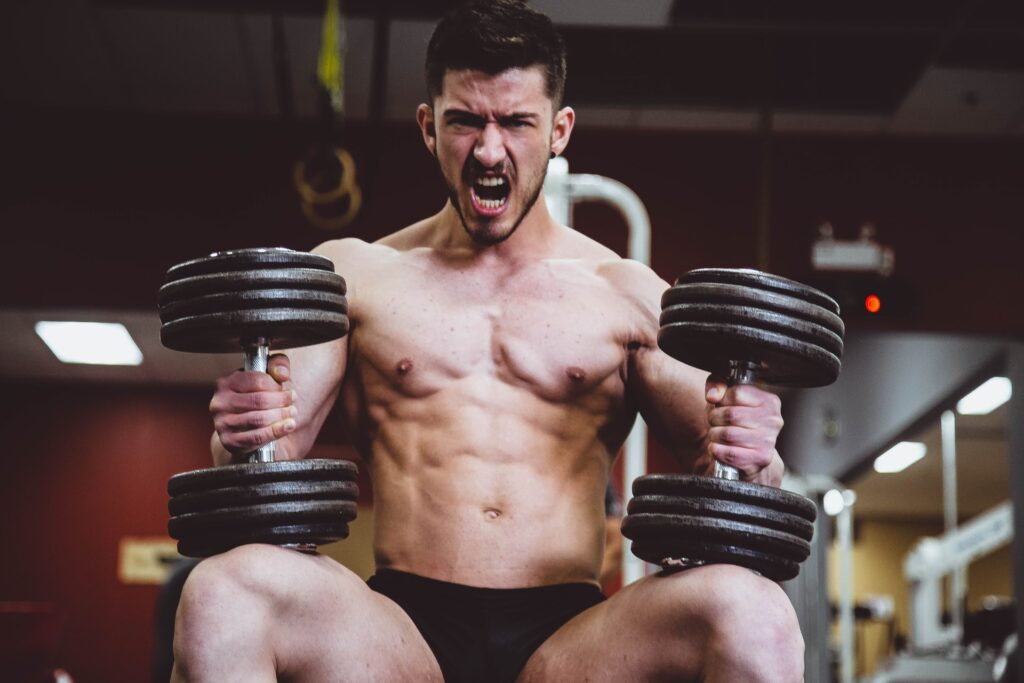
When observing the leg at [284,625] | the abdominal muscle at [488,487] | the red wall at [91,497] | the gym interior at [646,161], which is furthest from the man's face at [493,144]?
the red wall at [91,497]

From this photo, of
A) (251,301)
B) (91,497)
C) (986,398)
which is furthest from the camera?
(91,497)

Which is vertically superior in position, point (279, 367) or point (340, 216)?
point (340, 216)

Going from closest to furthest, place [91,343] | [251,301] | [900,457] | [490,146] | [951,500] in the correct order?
[251,301]
[490,146]
[91,343]
[900,457]
[951,500]

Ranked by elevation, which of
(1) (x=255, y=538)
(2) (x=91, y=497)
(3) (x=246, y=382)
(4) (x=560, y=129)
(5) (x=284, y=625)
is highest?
(2) (x=91, y=497)

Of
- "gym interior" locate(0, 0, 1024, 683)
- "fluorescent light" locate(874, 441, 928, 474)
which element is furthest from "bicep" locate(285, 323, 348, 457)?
"fluorescent light" locate(874, 441, 928, 474)

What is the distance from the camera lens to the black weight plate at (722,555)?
1.84m

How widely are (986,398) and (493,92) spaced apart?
6.52 metres

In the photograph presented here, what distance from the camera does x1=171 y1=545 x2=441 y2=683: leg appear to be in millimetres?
1713

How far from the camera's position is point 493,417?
2182mm

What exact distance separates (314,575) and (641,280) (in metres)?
0.82

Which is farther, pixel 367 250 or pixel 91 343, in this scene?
pixel 91 343

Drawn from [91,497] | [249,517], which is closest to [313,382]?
[249,517]

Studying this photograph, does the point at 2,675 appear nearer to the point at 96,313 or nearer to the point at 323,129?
the point at 96,313

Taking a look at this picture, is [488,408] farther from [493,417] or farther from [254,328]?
[254,328]
